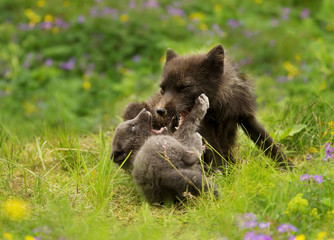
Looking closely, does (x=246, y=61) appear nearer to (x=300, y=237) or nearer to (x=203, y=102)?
(x=203, y=102)

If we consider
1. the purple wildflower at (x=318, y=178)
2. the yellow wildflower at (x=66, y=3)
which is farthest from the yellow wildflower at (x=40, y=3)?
the purple wildflower at (x=318, y=178)

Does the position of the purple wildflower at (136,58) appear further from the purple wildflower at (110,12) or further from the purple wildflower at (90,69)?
the purple wildflower at (110,12)

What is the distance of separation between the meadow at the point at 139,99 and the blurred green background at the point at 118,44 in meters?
0.03

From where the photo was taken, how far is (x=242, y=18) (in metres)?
11.6

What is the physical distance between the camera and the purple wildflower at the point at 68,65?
33.8ft

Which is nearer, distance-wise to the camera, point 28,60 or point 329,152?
point 329,152

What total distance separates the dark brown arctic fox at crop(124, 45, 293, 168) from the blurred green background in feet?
13.0

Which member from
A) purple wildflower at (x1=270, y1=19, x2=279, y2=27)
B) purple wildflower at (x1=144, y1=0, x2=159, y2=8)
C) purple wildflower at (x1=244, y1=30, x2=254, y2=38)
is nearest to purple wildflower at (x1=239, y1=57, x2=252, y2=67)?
purple wildflower at (x1=244, y1=30, x2=254, y2=38)

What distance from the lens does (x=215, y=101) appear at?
457 centimetres

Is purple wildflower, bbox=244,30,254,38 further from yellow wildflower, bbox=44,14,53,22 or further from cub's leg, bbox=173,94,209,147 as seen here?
cub's leg, bbox=173,94,209,147

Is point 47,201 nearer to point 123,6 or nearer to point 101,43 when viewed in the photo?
point 101,43

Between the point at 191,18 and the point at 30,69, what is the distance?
4059 millimetres

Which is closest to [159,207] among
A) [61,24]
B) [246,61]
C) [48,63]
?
[246,61]

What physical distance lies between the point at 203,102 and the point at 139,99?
2.94 metres
